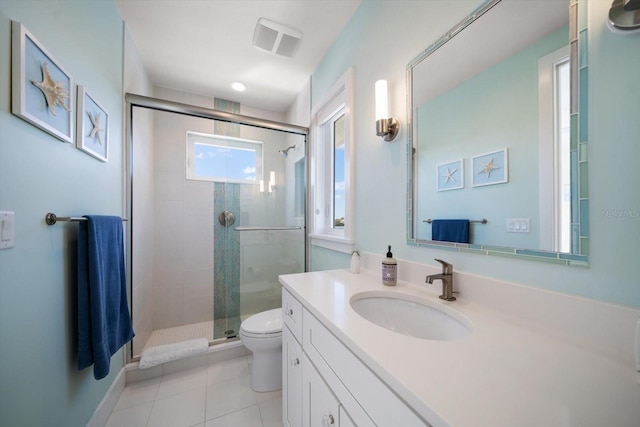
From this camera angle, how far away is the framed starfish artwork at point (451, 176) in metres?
0.88

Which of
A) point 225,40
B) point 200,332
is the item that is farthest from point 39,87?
point 200,332

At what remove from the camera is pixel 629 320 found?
495 mm

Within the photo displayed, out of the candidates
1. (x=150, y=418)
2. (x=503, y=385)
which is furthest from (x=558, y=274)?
Result: (x=150, y=418)

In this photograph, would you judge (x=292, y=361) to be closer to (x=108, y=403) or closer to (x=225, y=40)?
(x=108, y=403)

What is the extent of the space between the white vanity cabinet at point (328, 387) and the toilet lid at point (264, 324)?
382mm

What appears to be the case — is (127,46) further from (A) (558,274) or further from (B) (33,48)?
(A) (558,274)

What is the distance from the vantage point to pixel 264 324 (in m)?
1.60

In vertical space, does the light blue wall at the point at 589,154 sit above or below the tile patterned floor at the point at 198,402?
above

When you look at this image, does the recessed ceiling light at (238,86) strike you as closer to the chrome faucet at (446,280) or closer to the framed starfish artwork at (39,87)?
the framed starfish artwork at (39,87)

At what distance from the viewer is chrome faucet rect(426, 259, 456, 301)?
2.74 feet

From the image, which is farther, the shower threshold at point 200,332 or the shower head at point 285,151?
the shower head at point 285,151

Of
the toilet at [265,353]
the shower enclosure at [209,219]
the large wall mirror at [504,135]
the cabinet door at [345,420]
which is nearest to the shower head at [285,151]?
the shower enclosure at [209,219]

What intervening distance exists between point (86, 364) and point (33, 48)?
4.08 ft

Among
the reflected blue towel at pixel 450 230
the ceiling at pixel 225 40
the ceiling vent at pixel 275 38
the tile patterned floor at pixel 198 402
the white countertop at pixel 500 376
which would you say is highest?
the ceiling at pixel 225 40
